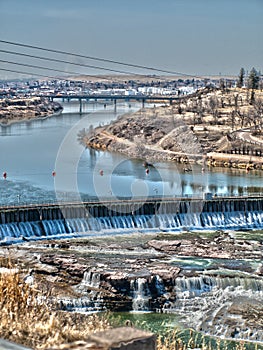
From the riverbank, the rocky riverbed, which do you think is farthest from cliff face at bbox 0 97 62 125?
the rocky riverbed

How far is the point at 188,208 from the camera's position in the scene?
61.0ft

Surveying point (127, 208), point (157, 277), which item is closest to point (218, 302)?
point (157, 277)

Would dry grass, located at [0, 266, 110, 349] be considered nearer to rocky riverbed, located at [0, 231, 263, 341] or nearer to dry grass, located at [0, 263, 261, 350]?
dry grass, located at [0, 263, 261, 350]

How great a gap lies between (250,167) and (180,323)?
21086 mm

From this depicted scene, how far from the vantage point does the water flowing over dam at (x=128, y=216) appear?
1636 centimetres

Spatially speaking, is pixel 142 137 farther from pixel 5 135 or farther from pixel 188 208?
pixel 188 208

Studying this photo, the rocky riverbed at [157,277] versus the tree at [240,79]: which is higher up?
the tree at [240,79]

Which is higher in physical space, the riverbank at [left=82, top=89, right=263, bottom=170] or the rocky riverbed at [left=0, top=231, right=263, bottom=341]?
the riverbank at [left=82, top=89, right=263, bottom=170]

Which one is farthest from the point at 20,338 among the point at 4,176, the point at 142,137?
the point at 142,137

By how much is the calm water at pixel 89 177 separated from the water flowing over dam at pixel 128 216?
259cm

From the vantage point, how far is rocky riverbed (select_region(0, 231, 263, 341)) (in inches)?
446

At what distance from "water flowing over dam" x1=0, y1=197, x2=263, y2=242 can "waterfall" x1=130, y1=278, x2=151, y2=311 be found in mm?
4152

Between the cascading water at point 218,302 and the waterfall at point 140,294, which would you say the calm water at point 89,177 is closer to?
the waterfall at point 140,294

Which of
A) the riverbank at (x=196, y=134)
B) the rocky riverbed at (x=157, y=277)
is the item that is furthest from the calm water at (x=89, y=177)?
the rocky riverbed at (x=157, y=277)
